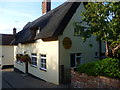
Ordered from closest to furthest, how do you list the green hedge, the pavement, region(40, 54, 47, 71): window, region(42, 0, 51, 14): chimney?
the green hedge, the pavement, region(40, 54, 47, 71): window, region(42, 0, 51, 14): chimney

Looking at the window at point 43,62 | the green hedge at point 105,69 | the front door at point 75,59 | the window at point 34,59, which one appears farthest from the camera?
the window at point 34,59

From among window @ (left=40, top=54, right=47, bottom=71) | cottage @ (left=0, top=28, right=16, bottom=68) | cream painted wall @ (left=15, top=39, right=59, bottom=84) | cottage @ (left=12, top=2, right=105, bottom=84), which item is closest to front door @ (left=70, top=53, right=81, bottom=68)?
cottage @ (left=12, top=2, right=105, bottom=84)

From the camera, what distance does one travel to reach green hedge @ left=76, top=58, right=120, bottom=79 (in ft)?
25.1

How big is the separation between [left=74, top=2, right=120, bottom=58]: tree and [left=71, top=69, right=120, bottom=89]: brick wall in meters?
1.84

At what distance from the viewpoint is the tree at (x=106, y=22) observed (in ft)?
23.3

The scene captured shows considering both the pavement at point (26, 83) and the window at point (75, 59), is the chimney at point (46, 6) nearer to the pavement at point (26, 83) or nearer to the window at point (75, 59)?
the window at point (75, 59)

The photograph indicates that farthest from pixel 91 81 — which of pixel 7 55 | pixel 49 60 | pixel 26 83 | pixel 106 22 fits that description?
pixel 7 55

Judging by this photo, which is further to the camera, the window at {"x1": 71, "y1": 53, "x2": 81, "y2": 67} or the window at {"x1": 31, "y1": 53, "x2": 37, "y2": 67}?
the window at {"x1": 31, "y1": 53, "x2": 37, "y2": 67}

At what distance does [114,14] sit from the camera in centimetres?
743

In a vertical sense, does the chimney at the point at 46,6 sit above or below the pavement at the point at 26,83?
above

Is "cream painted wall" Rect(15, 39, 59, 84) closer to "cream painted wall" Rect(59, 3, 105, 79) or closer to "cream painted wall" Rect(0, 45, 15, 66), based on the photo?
"cream painted wall" Rect(59, 3, 105, 79)

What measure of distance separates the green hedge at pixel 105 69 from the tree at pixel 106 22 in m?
0.53

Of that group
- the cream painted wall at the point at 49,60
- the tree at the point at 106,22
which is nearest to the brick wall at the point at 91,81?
the tree at the point at 106,22

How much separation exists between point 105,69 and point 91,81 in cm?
103
